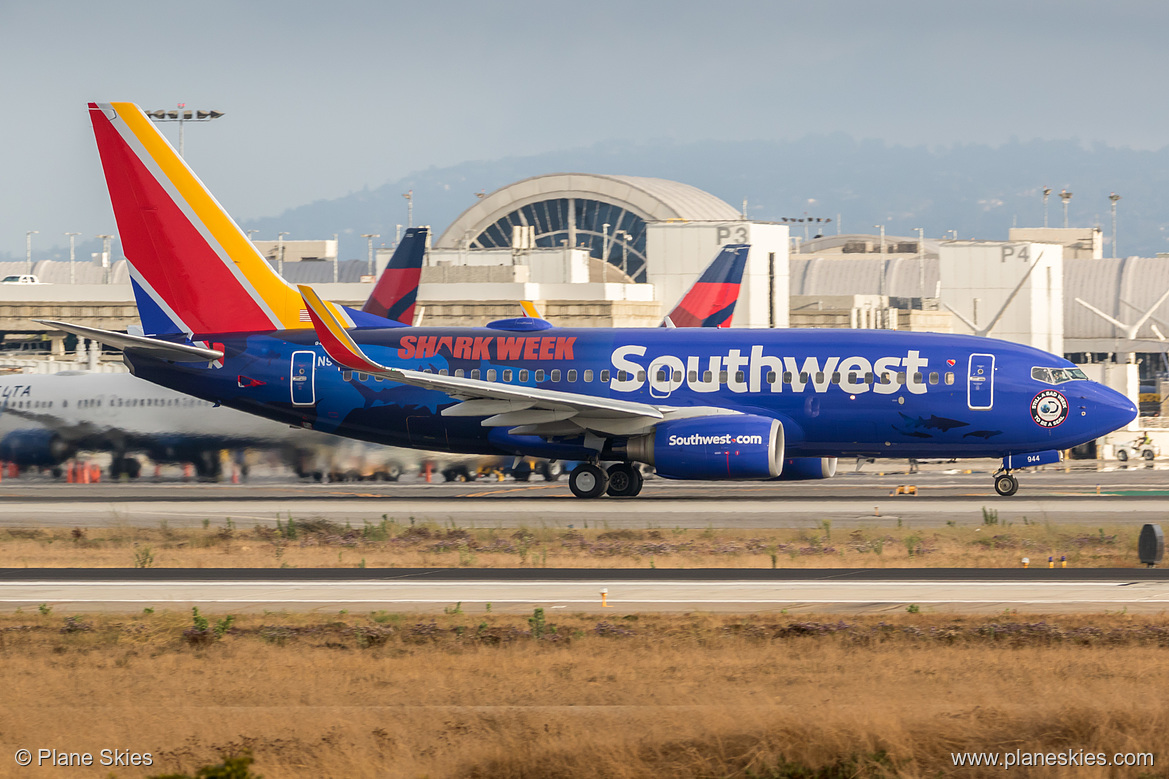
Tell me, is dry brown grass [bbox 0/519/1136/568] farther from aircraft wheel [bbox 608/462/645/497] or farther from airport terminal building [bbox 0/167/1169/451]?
airport terminal building [bbox 0/167/1169/451]

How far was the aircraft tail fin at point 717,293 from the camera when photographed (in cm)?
5856

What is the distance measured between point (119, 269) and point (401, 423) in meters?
117

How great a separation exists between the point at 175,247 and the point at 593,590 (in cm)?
2293

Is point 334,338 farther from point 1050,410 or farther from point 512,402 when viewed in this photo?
point 1050,410

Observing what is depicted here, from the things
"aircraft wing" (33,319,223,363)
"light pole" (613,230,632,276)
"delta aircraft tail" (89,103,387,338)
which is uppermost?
"light pole" (613,230,632,276)

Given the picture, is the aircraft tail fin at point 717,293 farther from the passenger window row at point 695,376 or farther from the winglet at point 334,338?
the winglet at point 334,338

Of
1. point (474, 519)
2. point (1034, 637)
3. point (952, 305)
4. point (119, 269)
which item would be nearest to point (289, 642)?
point (1034, 637)

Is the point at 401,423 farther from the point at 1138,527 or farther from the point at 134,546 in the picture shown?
the point at 1138,527

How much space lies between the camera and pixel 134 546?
2772 cm

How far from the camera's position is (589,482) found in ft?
121

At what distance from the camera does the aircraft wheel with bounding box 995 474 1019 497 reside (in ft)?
119

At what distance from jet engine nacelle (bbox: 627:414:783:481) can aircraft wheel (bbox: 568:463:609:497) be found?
8.38ft
